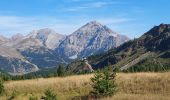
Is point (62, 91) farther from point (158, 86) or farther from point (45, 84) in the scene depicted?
point (158, 86)

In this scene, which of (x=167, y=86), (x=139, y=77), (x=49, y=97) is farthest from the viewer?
(x=139, y=77)

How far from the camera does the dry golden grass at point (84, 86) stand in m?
31.6

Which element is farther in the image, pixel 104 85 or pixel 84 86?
pixel 84 86

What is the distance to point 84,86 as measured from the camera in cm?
3656

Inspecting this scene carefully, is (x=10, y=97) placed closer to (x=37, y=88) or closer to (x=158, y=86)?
(x=37, y=88)

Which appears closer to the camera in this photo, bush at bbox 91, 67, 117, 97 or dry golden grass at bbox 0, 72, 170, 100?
bush at bbox 91, 67, 117, 97

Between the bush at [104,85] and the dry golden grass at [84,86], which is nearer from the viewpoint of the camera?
the bush at [104,85]

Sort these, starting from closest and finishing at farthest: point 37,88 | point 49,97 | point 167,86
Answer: point 49,97
point 167,86
point 37,88

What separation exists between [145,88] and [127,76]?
4555 millimetres

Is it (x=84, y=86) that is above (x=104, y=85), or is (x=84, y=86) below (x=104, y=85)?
below

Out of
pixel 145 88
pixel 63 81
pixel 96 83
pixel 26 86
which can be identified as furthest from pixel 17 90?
pixel 145 88

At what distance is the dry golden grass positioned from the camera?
31.6 m

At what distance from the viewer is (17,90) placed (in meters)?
39.2

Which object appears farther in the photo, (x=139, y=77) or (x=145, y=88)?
(x=139, y=77)
